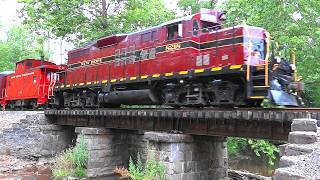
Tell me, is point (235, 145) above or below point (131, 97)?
below

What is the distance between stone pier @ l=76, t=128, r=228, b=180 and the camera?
988 cm

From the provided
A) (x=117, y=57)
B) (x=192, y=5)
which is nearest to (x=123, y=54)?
(x=117, y=57)

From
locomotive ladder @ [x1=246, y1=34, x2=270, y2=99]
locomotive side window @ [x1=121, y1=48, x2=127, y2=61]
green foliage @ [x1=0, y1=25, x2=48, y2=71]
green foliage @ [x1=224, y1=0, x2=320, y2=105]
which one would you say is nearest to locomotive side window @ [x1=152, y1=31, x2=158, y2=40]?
locomotive side window @ [x1=121, y1=48, x2=127, y2=61]

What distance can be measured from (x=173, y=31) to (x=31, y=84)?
12.8 meters

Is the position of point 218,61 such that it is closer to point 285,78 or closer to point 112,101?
point 285,78

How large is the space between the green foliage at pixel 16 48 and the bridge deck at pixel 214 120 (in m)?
30.4

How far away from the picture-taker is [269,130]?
8.20 m

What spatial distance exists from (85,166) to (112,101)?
2.84 m

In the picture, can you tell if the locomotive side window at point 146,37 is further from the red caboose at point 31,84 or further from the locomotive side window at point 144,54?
the red caboose at point 31,84

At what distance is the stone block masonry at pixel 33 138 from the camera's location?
59.5 ft

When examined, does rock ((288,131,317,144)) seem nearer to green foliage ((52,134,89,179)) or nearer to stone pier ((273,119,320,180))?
stone pier ((273,119,320,180))

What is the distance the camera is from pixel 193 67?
36.7ft

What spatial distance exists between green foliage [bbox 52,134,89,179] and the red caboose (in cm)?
622

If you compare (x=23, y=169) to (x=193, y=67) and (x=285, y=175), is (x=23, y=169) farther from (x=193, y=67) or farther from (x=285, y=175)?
(x=285, y=175)
